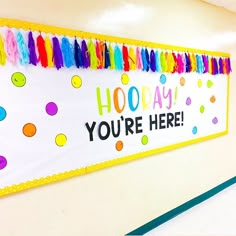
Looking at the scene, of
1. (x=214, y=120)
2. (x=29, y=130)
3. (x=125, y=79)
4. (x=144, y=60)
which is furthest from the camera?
(x=214, y=120)

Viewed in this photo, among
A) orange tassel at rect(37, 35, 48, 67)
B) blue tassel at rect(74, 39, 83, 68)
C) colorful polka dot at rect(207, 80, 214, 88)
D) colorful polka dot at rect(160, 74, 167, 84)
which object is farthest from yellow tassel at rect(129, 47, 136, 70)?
colorful polka dot at rect(207, 80, 214, 88)

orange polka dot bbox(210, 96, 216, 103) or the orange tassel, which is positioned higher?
the orange tassel

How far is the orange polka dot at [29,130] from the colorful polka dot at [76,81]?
340 mm

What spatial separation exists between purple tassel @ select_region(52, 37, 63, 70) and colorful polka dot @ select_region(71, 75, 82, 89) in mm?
115

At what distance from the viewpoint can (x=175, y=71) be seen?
2184 millimetres

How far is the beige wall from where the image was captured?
1.45 m

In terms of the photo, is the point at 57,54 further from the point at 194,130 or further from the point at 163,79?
the point at 194,130

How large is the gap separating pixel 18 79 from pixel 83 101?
16.1 inches

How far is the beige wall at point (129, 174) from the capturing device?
1.45m

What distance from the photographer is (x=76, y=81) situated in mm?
1581

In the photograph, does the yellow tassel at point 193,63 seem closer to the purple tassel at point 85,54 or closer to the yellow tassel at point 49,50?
the purple tassel at point 85,54

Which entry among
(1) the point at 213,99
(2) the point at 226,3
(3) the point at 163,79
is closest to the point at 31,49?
(3) the point at 163,79

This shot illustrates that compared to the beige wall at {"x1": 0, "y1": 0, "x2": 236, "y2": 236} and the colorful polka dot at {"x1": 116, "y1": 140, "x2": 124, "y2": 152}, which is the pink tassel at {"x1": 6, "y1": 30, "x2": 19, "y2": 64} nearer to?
the beige wall at {"x1": 0, "y1": 0, "x2": 236, "y2": 236}

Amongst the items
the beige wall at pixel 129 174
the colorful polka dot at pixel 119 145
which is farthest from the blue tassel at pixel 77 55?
the colorful polka dot at pixel 119 145
